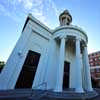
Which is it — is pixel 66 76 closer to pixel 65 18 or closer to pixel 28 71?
pixel 28 71

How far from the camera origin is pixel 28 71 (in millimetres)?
6988

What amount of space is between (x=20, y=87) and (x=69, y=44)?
9.15 m

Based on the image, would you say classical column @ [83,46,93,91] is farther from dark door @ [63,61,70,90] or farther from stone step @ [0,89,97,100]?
stone step @ [0,89,97,100]

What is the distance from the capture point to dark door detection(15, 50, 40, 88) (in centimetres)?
634

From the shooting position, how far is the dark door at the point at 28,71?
6.34m

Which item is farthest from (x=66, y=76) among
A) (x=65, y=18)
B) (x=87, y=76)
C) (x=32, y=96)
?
(x=65, y=18)

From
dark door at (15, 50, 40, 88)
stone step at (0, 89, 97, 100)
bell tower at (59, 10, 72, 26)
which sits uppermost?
bell tower at (59, 10, 72, 26)

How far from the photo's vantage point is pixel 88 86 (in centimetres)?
796

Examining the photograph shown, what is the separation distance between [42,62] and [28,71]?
200 cm

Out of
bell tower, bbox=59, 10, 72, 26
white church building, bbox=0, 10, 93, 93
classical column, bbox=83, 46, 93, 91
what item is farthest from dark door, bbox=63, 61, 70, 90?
bell tower, bbox=59, 10, 72, 26

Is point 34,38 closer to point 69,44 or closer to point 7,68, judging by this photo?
point 7,68

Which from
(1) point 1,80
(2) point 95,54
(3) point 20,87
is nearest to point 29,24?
(1) point 1,80

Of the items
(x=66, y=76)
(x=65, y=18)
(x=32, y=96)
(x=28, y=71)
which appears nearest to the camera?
(x=32, y=96)

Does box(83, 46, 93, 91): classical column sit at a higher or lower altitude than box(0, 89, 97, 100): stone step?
higher
